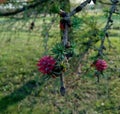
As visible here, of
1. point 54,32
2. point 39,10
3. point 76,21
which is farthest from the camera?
point 54,32

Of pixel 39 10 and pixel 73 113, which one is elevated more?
pixel 39 10

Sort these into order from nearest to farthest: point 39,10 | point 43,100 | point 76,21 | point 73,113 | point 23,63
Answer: point 76,21 < point 39,10 < point 73,113 < point 43,100 < point 23,63

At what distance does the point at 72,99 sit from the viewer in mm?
5961

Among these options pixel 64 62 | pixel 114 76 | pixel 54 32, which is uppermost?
pixel 64 62

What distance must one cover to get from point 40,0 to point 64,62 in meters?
0.92

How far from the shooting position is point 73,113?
5512mm

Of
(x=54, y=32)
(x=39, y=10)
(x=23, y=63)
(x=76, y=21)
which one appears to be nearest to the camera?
(x=76, y=21)

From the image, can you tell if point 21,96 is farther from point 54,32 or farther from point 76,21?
point 76,21

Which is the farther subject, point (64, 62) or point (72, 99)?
point (72, 99)

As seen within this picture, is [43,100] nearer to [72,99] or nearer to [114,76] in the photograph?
Result: [72,99]

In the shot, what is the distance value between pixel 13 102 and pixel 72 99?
38.1 inches

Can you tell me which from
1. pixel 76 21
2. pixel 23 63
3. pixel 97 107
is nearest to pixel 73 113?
pixel 97 107

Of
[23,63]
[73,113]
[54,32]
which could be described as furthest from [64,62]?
[23,63]

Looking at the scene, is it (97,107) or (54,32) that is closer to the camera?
(54,32)
